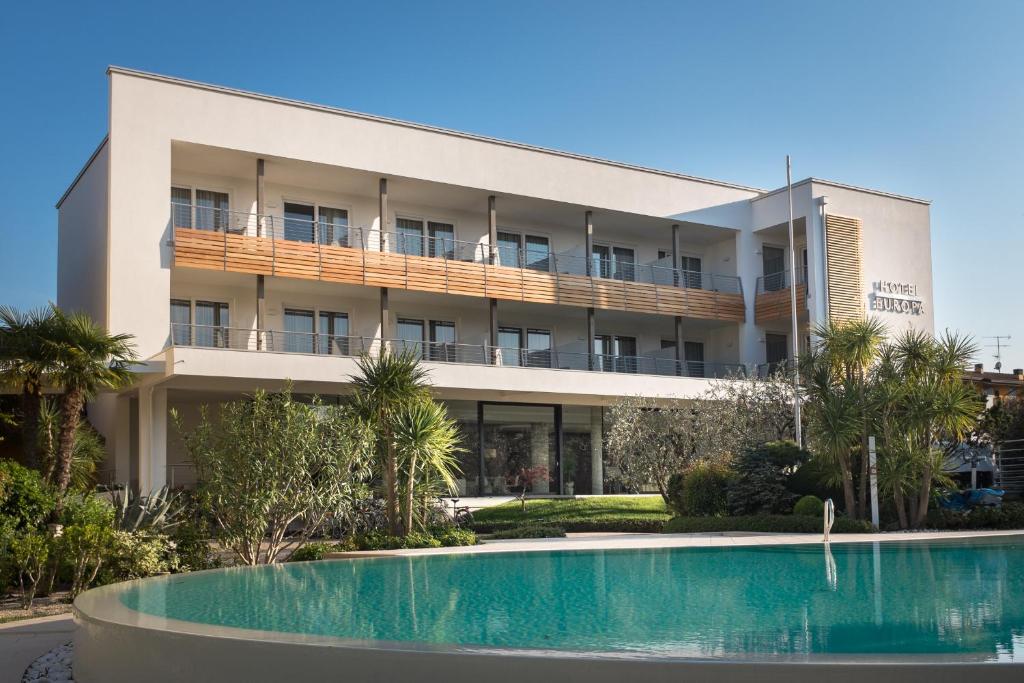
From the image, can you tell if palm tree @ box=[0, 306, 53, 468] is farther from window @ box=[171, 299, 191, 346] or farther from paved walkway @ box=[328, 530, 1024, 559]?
window @ box=[171, 299, 191, 346]

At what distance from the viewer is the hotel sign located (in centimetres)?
3472

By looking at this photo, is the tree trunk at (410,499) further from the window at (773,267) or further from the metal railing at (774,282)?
the window at (773,267)

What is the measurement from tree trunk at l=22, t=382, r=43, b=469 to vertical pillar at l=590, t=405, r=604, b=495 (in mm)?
17967

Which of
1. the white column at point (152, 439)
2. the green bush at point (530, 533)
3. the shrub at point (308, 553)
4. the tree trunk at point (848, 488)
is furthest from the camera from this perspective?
the white column at point (152, 439)

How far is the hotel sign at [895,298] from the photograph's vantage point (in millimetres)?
34719

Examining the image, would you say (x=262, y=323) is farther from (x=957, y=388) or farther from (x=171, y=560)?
(x=957, y=388)

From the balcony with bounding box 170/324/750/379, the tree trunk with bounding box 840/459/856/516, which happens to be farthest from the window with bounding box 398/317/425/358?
the tree trunk with bounding box 840/459/856/516

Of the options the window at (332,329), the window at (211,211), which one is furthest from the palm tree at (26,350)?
the window at (332,329)

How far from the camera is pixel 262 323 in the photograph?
25938 millimetres

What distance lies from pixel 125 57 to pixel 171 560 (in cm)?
1553

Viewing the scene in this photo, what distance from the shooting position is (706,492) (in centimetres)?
2327

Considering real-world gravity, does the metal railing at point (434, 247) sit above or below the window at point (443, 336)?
above

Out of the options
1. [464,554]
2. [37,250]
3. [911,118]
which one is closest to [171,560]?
[464,554]

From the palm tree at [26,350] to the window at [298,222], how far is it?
29.6 ft
